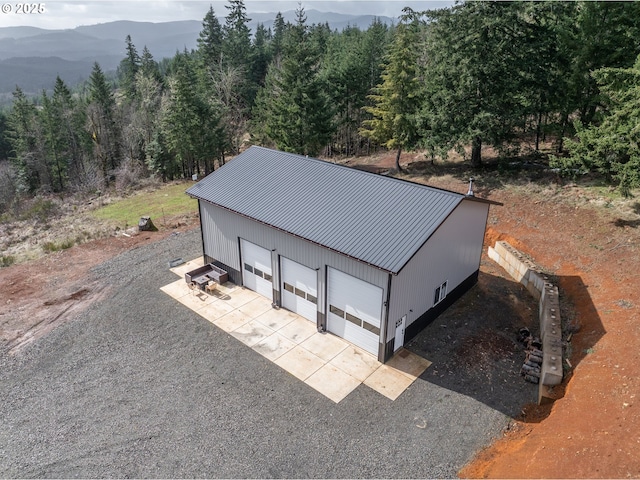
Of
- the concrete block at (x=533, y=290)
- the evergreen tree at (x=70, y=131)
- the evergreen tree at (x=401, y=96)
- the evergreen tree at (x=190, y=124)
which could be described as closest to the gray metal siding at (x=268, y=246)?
the concrete block at (x=533, y=290)

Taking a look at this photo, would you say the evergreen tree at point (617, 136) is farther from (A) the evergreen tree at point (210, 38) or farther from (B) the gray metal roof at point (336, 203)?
(A) the evergreen tree at point (210, 38)

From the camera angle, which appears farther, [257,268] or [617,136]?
[617,136]

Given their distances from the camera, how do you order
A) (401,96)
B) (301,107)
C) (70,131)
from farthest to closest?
(70,131)
(301,107)
(401,96)

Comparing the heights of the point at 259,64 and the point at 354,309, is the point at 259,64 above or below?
above

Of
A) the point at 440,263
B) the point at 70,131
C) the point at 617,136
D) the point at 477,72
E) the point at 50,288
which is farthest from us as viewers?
the point at 70,131

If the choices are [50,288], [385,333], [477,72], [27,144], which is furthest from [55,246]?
[27,144]

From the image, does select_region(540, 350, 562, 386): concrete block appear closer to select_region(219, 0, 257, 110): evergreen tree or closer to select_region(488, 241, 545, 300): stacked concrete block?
select_region(488, 241, 545, 300): stacked concrete block

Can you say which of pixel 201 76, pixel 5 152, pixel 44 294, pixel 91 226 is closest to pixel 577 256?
pixel 44 294

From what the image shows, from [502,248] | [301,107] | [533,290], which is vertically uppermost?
[301,107]

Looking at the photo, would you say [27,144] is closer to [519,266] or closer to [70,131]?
[70,131]
